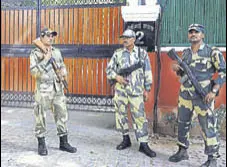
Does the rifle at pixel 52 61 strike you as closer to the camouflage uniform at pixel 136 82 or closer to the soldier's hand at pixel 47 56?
the soldier's hand at pixel 47 56

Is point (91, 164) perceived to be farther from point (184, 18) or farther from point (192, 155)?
point (184, 18)

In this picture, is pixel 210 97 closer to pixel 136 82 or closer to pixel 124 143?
pixel 136 82

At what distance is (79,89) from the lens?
21.8ft

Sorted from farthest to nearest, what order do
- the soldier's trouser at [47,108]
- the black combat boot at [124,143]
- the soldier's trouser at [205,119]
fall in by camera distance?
the black combat boot at [124,143] < the soldier's trouser at [47,108] < the soldier's trouser at [205,119]

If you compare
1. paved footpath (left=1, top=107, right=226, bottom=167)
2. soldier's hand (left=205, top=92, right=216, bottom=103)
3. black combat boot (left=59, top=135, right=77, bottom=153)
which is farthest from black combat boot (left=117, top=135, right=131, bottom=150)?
soldier's hand (left=205, top=92, right=216, bottom=103)

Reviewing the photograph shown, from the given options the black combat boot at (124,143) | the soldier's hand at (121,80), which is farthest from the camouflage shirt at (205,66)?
the black combat boot at (124,143)

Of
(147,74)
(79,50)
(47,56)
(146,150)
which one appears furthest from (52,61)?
(79,50)

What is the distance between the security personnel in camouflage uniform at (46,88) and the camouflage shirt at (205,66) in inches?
57.8

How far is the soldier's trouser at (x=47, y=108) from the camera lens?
409 cm

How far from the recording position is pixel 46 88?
407 centimetres

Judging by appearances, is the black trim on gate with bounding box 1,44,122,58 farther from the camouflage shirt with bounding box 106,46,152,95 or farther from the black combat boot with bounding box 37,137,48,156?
the black combat boot with bounding box 37,137,48,156

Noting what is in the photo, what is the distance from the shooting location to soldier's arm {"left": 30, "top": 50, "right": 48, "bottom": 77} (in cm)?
394

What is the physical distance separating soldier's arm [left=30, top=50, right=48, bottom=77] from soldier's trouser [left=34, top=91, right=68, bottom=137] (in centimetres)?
28

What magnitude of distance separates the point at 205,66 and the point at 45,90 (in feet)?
6.06
